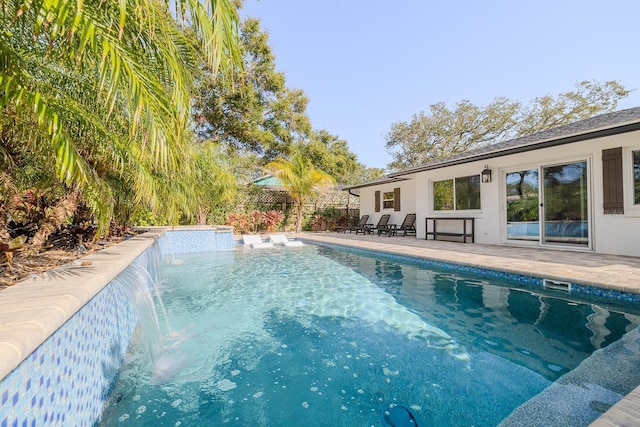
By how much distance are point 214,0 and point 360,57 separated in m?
19.6

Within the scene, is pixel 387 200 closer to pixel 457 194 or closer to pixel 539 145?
pixel 457 194

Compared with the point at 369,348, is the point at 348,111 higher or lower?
higher

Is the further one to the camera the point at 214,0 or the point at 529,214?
the point at 529,214

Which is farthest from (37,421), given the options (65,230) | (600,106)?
(600,106)

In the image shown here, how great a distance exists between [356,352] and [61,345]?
2.64 metres

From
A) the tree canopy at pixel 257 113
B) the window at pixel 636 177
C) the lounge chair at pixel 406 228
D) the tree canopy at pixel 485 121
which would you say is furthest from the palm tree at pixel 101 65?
the tree canopy at pixel 485 121

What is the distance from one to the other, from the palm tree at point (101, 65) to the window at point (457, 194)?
987 cm

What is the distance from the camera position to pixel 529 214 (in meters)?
8.94

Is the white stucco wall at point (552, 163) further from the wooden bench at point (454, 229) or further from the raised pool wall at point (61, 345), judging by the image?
the raised pool wall at point (61, 345)

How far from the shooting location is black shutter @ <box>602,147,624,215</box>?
266 inches

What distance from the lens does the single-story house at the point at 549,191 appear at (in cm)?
671

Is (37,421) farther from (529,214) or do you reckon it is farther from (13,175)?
(529,214)

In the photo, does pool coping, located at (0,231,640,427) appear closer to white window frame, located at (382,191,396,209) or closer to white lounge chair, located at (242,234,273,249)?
white lounge chair, located at (242,234,273,249)

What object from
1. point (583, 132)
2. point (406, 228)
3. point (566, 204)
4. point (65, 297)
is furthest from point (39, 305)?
point (406, 228)
